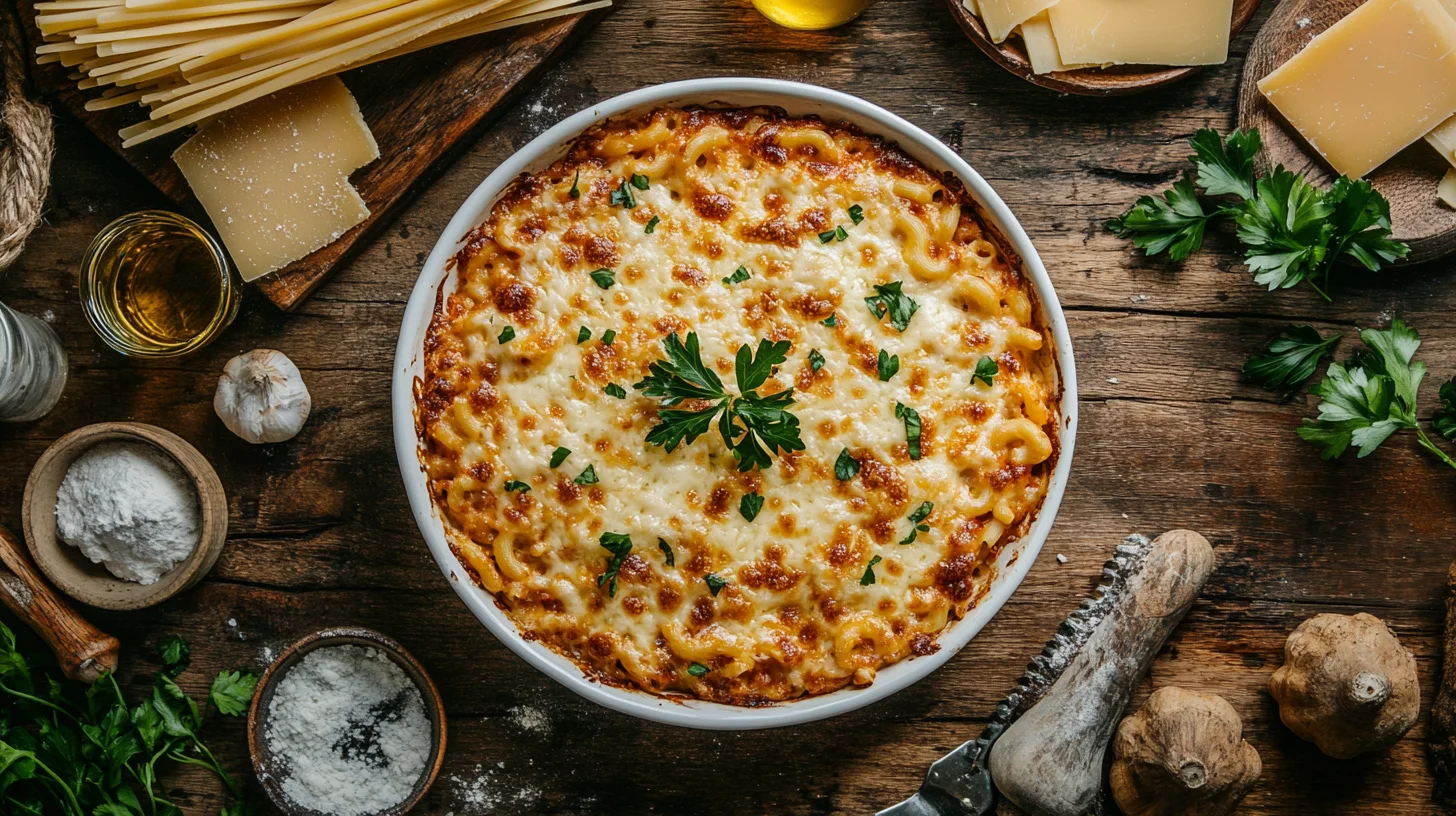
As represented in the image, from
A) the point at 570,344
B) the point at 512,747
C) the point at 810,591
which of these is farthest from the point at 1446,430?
the point at 512,747

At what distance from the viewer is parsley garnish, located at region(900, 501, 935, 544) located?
2812 mm

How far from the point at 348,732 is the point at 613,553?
1.16 m

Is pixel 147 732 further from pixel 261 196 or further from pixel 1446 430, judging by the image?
pixel 1446 430

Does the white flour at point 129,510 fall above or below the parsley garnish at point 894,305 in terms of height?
below

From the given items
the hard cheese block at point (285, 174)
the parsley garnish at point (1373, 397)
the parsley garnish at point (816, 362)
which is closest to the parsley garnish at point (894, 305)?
the parsley garnish at point (816, 362)

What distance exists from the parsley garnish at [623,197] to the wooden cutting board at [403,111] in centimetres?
62

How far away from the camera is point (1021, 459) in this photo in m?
2.86

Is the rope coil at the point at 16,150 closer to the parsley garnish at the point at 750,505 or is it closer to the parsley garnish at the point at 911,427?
the parsley garnish at the point at 750,505

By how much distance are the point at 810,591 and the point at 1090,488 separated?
1.10 meters

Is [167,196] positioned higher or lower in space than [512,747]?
higher

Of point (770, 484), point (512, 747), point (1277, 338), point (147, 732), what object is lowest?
point (512, 747)

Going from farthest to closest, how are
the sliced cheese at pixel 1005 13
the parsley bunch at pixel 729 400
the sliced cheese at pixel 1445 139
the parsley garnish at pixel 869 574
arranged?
1. the sliced cheese at pixel 1445 139
2. the sliced cheese at pixel 1005 13
3. the parsley garnish at pixel 869 574
4. the parsley bunch at pixel 729 400

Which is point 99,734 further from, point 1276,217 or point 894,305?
point 1276,217

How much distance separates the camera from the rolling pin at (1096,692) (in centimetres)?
315
